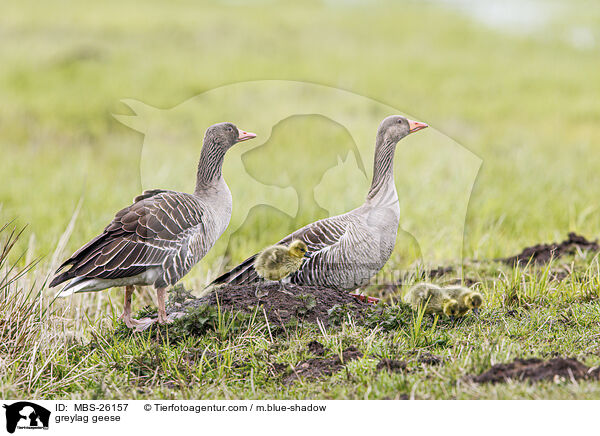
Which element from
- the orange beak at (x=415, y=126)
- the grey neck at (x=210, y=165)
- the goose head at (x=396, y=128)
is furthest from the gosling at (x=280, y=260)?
the orange beak at (x=415, y=126)

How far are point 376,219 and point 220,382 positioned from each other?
1.83m

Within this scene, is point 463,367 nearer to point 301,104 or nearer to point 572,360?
point 572,360

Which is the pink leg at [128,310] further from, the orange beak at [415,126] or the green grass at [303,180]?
the orange beak at [415,126]

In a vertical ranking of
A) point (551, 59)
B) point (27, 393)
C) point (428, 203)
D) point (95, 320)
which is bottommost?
point (27, 393)

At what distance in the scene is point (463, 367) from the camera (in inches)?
188

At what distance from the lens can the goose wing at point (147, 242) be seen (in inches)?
187

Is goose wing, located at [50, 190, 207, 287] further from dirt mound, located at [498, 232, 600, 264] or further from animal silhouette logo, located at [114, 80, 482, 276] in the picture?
dirt mound, located at [498, 232, 600, 264]

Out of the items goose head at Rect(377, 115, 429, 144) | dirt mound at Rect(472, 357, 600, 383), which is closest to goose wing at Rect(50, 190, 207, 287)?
goose head at Rect(377, 115, 429, 144)

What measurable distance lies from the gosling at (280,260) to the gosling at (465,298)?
134 cm

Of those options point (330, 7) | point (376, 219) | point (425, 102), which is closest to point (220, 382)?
point (376, 219)

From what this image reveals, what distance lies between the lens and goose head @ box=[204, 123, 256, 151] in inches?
198

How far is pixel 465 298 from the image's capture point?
5430mm

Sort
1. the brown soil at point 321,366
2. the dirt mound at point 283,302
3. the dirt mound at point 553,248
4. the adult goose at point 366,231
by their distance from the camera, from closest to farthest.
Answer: the brown soil at point 321,366
the adult goose at point 366,231
the dirt mound at point 283,302
the dirt mound at point 553,248
